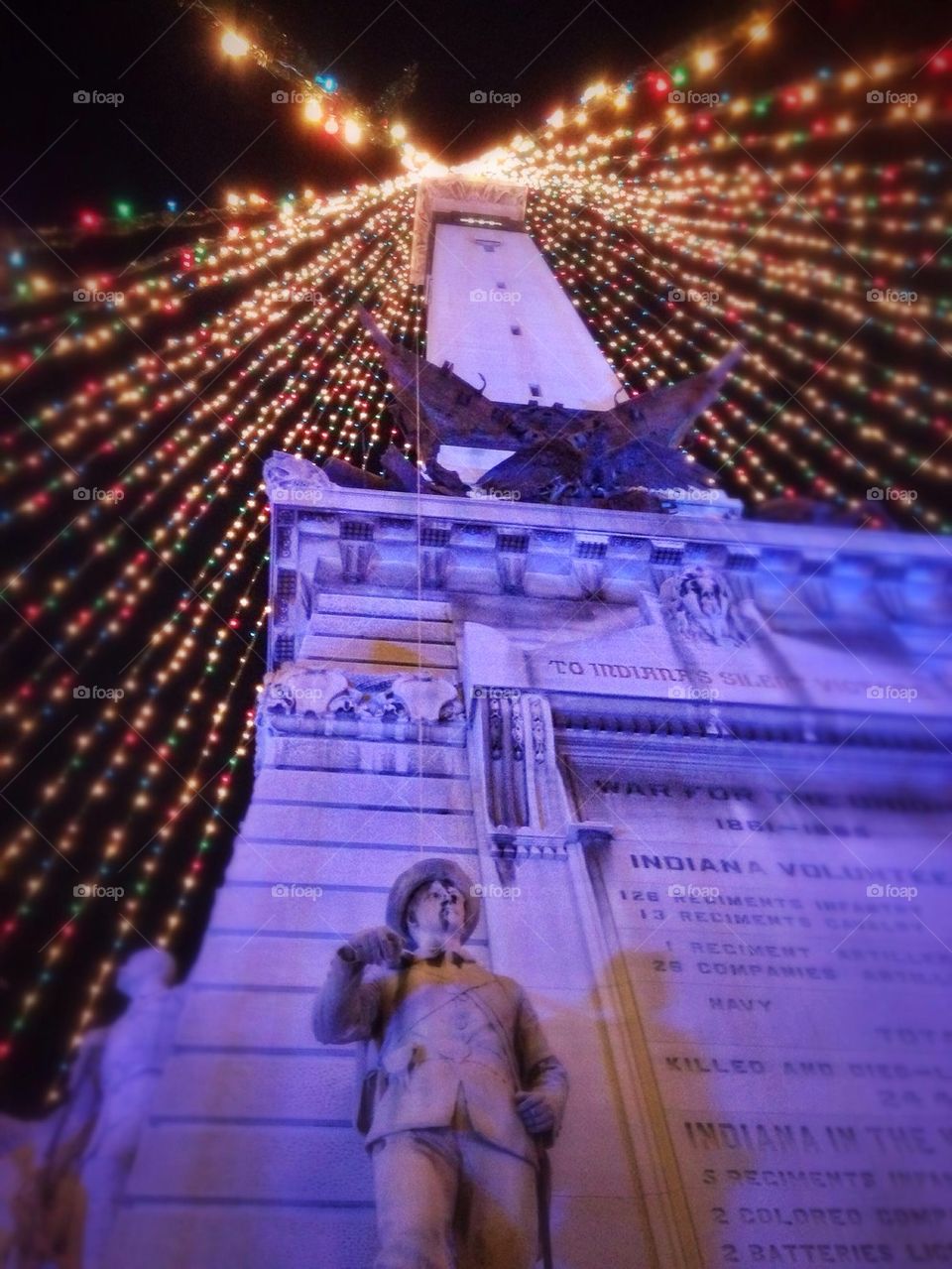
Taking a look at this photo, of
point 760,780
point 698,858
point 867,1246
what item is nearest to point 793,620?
point 760,780

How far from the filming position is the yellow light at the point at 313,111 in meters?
25.5

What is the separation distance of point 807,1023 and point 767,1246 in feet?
5.02

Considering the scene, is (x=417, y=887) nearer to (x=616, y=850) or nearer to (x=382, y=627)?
(x=616, y=850)

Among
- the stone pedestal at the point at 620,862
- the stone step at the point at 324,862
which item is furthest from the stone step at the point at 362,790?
the stone step at the point at 324,862

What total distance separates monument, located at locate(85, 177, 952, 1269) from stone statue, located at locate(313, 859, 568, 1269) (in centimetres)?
32

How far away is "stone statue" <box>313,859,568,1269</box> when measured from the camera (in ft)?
13.1

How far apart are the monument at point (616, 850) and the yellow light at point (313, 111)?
17.8 m

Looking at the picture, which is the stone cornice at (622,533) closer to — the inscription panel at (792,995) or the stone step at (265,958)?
the inscription panel at (792,995)

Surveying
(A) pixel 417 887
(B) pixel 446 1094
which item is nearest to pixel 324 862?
(A) pixel 417 887

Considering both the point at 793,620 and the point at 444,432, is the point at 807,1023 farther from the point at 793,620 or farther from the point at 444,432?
the point at 444,432

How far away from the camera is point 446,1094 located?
4285mm

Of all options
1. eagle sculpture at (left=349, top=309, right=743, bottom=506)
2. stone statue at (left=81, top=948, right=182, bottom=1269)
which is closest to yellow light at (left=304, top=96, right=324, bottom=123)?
eagle sculpture at (left=349, top=309, right=743, bottom=506)

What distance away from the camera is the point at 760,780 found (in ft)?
26.7

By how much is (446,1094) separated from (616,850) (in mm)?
3242
